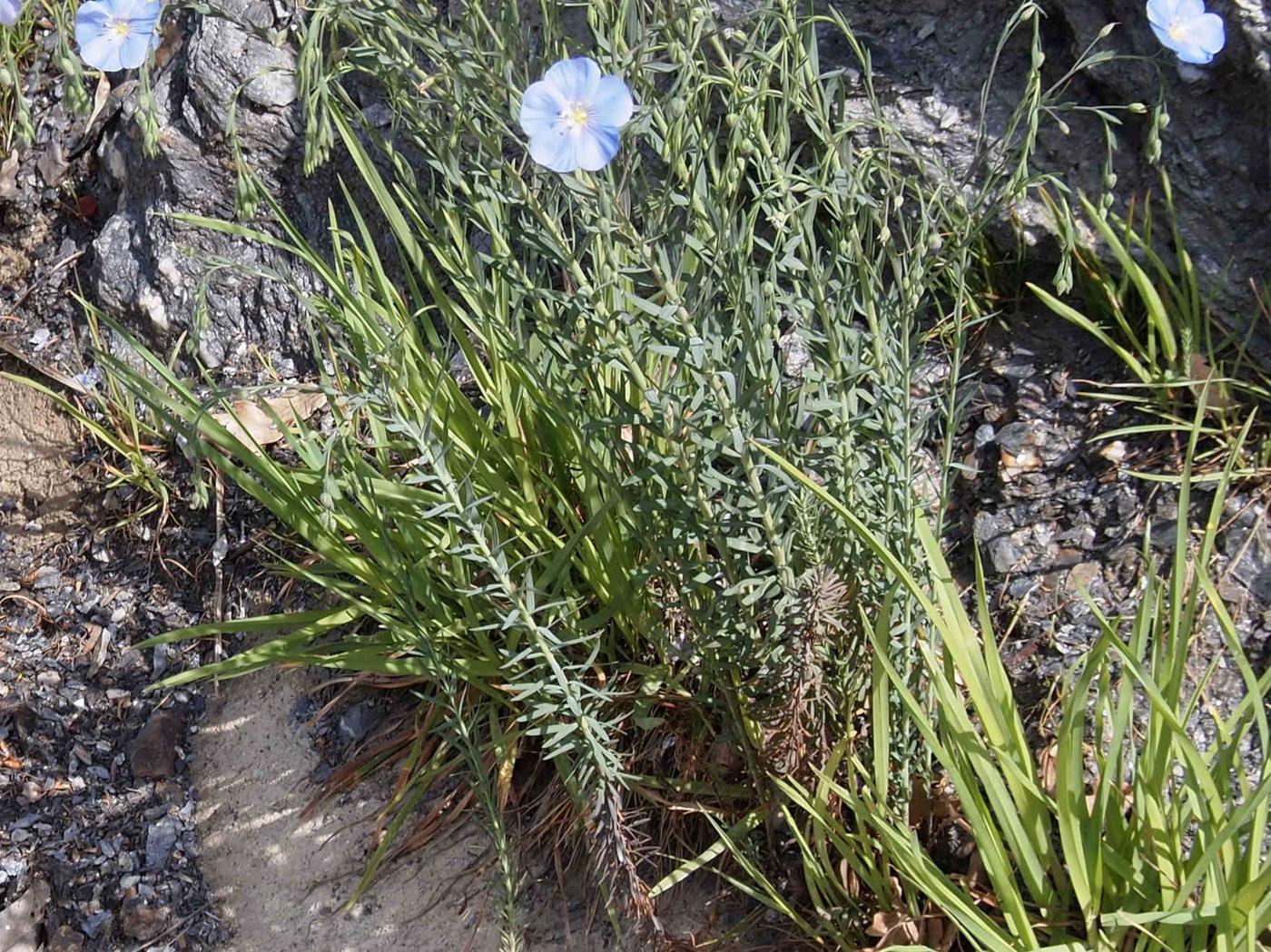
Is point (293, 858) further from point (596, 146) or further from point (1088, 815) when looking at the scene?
point (596, 146)

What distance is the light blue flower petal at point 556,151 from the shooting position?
1140 millimetres

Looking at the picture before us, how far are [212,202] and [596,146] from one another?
2009mm

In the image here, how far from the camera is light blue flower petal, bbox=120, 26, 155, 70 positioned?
133 centimetres

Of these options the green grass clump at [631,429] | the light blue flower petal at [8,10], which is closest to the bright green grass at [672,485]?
the green grass clump at [631,429]

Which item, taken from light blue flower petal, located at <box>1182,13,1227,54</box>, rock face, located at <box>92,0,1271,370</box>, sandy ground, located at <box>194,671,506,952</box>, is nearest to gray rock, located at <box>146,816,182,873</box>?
sandy ground, located at <box>194,671,506,952</box>

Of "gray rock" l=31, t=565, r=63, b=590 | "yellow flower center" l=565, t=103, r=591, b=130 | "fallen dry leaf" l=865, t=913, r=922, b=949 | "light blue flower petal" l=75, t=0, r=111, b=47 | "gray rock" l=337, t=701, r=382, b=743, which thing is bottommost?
"fallen dry leaf" l=865, t=913, r=922, b=949

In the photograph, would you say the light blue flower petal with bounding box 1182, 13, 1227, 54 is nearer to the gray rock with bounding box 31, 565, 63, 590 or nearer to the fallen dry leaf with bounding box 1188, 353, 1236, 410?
the fallen dry leaf with bounding box 1188, 353, 1236, 410

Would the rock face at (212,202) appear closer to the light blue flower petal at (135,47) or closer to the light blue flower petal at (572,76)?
the light blue flower petal at (135,47)

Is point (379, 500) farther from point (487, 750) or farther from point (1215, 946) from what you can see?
point (1215, 946)

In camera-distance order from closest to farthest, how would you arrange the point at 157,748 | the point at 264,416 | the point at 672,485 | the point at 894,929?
the point at 672,485 < the point at 894,929 < the point at 157,748 < the point at 264,416

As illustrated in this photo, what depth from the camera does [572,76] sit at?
3.95ft

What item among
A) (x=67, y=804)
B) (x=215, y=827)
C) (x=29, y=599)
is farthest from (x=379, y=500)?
(x=29, y=599)

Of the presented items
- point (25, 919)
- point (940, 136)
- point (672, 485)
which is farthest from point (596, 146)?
point (25, 919)

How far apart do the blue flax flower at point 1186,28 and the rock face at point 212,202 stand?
1.90 m
